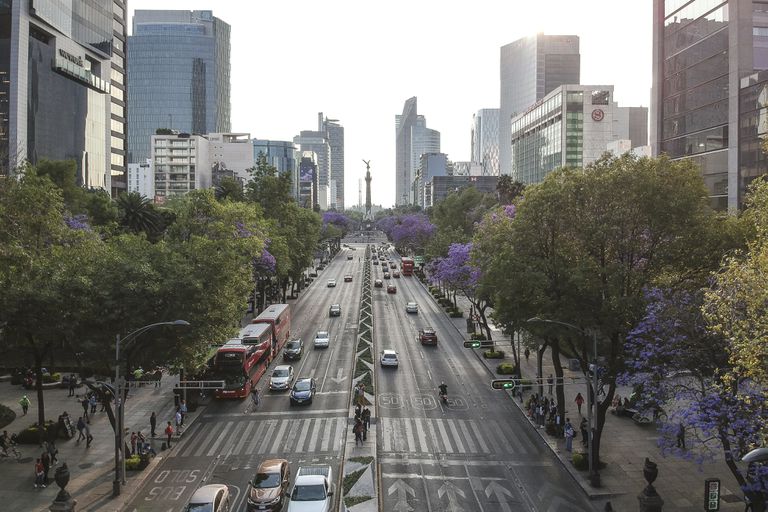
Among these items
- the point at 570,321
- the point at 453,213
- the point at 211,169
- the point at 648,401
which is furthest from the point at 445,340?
the point at 211,169

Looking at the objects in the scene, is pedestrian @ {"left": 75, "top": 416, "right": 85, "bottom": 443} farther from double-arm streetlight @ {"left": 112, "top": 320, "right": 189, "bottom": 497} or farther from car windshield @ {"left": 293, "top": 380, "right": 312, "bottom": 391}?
car windshield @ {"left": 293, "top": 380, "right": 312, "bottom": 391}

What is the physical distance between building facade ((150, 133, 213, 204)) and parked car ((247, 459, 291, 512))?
150 meters

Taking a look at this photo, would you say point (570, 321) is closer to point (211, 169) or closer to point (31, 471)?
point (31, 471)

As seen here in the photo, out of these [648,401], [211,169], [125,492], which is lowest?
[125,492]

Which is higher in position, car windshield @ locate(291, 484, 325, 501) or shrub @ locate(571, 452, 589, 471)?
car windshield @ locate(291, 484, 325, 501)

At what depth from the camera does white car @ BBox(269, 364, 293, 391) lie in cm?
4244

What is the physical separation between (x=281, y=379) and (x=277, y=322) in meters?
10.5

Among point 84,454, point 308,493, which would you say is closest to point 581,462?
point 308,493

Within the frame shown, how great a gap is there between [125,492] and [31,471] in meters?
6.01

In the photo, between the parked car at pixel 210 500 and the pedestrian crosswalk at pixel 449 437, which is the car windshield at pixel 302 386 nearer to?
the pedestrian crosswalk at pixel 449 437

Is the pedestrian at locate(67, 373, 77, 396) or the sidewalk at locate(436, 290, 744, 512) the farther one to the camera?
the pedestrian at locate(67, 373, 77, 396)

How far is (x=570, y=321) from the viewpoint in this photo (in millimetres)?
28188

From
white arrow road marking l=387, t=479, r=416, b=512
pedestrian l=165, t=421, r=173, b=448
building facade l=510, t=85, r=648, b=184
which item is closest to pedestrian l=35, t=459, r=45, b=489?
pedestrian l=165, t=421, r=173, b=448

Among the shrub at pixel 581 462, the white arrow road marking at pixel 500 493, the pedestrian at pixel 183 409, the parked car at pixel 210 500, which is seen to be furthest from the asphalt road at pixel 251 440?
the shrub at pixel 581 462
